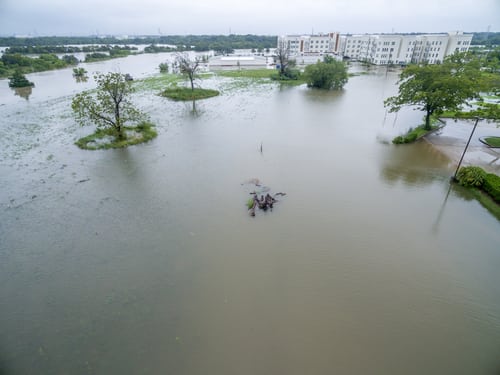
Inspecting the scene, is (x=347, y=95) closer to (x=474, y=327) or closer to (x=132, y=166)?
(x=132, y=166)

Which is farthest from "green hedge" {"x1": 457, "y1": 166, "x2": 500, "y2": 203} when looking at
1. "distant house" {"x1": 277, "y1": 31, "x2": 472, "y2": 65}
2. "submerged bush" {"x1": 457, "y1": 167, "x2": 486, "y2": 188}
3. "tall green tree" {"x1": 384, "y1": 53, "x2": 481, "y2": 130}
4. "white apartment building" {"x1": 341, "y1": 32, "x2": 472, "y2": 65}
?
"white apartment building" {"x1": 341, "y1": 32, "x2": 472, "y2": 65}

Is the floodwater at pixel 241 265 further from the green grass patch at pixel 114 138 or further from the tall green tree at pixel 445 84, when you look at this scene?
the tall green tree at pixel 445 84

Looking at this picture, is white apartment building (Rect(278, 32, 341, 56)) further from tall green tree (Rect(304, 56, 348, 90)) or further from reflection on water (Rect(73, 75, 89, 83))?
reflection on water (Rect(73, 75, 89, 83))

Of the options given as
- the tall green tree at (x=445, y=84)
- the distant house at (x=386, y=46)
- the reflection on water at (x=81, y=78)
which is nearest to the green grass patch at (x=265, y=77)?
the distant house at (x=386, y=46)

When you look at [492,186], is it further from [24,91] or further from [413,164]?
[24,91]

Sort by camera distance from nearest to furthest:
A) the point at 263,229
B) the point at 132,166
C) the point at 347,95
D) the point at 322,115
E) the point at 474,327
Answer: the point at 474,327 < the point at 263,229 < the point at 132,166 < the point at 322,115 < the point at 347,95

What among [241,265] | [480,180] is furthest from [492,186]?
[241,265]

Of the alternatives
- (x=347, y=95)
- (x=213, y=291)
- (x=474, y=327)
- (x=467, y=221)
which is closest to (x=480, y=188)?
(x=467, y=221)
